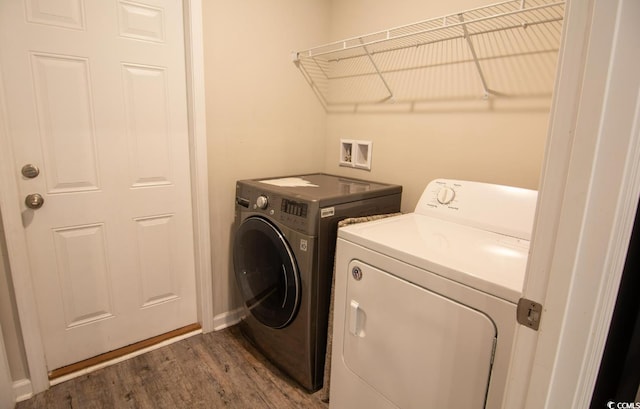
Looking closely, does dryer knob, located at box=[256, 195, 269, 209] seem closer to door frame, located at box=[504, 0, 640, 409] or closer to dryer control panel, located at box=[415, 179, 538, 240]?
dryer control panel, located at box=[415, 179, 538, 240]

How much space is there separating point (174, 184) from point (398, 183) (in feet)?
4.15

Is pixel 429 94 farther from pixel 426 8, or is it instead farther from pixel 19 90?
pixel 19 90

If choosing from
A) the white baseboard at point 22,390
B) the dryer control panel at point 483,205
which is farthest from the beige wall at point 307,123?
the white baseboard at point 22,390

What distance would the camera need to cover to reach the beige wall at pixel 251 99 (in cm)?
178

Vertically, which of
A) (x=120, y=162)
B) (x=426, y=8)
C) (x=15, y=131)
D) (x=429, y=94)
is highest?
(x=426, y=8)

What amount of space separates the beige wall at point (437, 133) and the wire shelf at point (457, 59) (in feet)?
0.17

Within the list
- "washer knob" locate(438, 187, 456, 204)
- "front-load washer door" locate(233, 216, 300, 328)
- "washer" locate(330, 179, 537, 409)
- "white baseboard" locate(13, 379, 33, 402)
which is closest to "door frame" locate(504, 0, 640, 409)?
"washer" locate(330, 179, 537, 409)

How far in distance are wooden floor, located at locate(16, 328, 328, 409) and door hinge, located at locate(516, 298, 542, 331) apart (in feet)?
4.01

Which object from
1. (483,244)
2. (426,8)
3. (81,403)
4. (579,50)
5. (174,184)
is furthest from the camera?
(174,184)

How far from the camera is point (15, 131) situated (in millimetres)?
1364

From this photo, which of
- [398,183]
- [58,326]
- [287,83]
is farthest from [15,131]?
[398,183]

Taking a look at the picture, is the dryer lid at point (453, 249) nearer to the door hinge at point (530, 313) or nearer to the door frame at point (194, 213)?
the door hinge at point (530, 313)

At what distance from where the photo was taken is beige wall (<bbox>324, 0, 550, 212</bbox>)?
134 centimetres

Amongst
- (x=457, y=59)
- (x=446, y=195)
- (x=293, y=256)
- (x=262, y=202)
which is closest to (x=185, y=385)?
(x=293, y=256)
